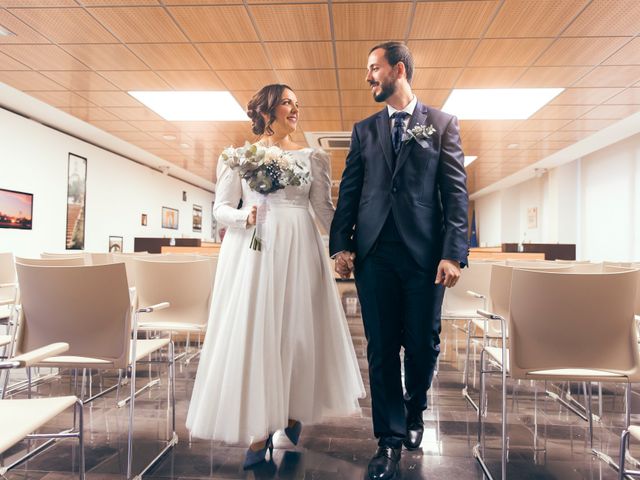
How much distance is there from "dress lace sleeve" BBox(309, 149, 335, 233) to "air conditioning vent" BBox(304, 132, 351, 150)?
6.00 metres

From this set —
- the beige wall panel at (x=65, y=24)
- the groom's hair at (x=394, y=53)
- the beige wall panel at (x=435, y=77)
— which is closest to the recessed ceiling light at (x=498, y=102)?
the beige wall panel at (x=435, y=77)

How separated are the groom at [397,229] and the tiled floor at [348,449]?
0.26m

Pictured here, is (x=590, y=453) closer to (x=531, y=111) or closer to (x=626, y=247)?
(x=531, y=111)

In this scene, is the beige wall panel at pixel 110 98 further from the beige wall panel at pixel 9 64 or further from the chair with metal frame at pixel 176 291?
the chair with metal frame at pixel 176 291

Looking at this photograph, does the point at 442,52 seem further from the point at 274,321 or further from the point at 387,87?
the point at 274,321

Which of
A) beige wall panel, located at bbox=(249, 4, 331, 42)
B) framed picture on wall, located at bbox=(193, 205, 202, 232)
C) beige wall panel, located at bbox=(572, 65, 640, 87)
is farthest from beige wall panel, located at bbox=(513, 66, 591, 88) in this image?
framed picture on wall, located at bbox=(193, 205, 202, 232)

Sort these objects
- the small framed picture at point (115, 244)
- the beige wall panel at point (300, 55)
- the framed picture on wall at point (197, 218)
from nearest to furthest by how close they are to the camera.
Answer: the beige wall panel at point (300, 55)
the small framed picture at point (115, 244)
the framed picture on wall at point (197, 218)

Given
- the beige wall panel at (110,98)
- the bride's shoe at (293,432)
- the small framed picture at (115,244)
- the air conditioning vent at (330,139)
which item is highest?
the beige wall panel at (110,98)

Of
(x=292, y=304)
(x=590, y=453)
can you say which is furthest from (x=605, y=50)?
(x=292, y=304)

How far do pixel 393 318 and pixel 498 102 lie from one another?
5.50m

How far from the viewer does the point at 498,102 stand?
6.53 m

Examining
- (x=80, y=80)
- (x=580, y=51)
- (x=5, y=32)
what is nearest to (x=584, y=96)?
(x=580, y=51)

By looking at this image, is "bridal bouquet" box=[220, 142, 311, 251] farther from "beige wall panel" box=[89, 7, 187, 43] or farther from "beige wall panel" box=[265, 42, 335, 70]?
"beige wall panel" box=[265, 42, 335, 70]

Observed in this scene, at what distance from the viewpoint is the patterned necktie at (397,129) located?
194cm
